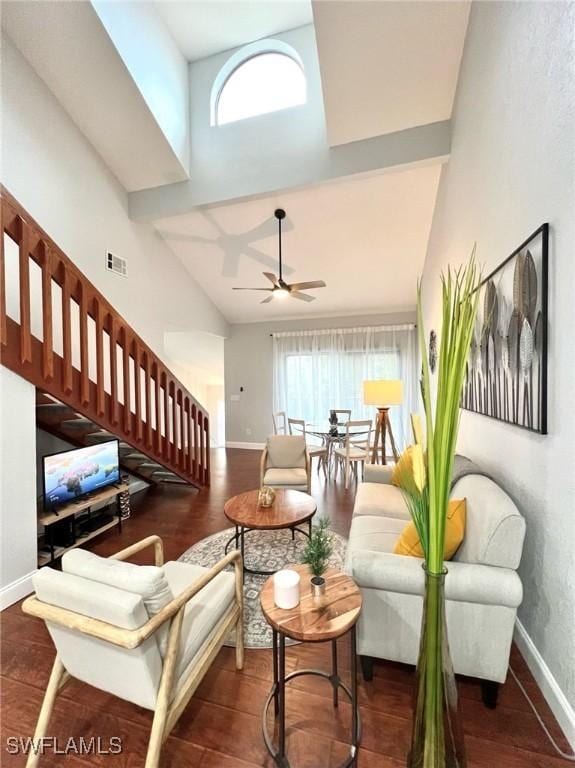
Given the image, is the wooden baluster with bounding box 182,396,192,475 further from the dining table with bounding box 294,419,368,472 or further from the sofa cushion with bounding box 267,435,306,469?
the dining table with bounding box 294,419,368,472

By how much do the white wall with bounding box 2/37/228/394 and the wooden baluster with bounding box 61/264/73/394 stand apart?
1064 millimetres

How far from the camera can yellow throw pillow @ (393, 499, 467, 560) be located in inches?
61.7

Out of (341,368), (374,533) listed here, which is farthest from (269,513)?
(341,368)

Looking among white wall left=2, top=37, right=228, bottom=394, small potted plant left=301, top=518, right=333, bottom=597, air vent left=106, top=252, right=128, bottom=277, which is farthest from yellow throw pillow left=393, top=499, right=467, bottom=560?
air vent left=106, top=252, right=128, bottom=277

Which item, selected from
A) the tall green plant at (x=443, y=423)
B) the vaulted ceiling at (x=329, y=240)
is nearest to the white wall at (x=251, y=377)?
the vaulted ceiling at (x=329, y=240)

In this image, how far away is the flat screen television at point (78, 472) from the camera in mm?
2506

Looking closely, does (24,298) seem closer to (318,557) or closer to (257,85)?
(318,557)

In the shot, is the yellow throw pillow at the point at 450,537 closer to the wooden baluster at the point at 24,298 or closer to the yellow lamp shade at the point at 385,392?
the yellow lamp shade at the point at 385,392

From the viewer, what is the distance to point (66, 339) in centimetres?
247

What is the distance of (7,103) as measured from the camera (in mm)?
2775

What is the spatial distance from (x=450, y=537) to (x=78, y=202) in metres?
4.32

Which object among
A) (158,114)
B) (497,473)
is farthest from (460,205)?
(158,114)

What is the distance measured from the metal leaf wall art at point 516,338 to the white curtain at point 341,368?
3824 millimetres

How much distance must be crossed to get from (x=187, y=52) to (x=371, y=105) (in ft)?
8.10
